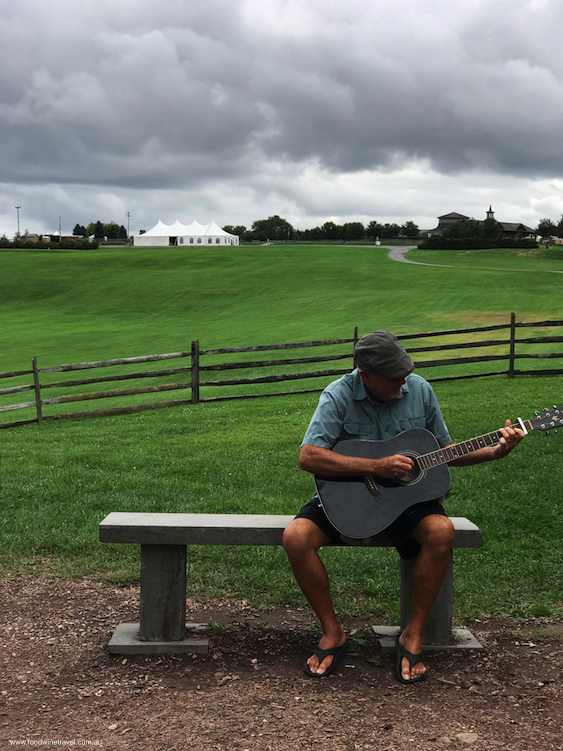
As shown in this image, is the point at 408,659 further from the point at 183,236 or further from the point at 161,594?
the point at 183,236

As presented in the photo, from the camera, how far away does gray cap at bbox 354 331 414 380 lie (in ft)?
11.5

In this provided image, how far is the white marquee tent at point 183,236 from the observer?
86.4m

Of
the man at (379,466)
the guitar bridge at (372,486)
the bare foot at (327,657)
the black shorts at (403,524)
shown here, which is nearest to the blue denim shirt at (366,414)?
the man at (379,466)

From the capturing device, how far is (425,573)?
357 cm

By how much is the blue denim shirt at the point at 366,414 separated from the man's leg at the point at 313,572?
45 cm

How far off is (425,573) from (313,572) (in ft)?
1.84

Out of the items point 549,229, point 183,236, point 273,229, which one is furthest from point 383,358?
point 273,229

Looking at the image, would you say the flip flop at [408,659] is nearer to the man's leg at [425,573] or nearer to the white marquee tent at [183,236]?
the man's leg at [425,573]

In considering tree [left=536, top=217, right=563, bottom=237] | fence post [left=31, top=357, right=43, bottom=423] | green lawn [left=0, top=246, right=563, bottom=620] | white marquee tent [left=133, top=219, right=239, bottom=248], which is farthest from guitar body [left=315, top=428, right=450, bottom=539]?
tree [left=536, top=217, right=563, bottom=237]

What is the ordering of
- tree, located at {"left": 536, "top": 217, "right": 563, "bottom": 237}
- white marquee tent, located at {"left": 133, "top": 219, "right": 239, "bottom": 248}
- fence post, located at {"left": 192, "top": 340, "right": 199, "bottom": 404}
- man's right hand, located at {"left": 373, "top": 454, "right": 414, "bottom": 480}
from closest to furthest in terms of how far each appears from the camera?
man's right hand, located at {"left": 373, "top": 454, "right": 414, "bottom": 480} → fence post, located at {"left": 192, "top": 340, "right": 199, "bottom": 404} → white marquee tent, located at {"left": 133, "top": 219, "right": 239, "bottom": 248} → tree, located at {"left": 536, "top": 217, "right": 563, "bottom": 237}

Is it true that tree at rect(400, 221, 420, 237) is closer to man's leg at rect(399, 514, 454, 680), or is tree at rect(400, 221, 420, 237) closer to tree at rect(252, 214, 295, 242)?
tree at rect(252, 214, 295, 242)

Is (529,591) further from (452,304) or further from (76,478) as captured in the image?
(452,304)

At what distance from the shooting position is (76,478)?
23.8ft

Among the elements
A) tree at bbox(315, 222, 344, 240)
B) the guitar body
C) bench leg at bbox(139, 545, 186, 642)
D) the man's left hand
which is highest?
tree at bbox(315, 222, 344, 240)
